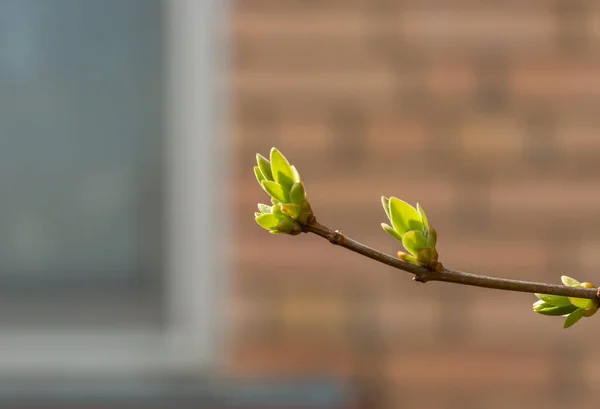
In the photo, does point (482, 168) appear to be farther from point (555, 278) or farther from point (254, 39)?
point (254, 39)

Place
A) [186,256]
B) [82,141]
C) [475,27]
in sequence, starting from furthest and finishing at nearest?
[82,141], [186,256], [475,27]

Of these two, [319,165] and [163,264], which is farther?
[163,264]

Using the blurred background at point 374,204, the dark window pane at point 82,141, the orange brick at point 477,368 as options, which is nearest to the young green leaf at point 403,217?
the blurred background at point 374,204

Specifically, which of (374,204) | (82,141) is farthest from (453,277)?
(82,141)

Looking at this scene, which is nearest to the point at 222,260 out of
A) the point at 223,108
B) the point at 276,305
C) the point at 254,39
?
the point at 276,305

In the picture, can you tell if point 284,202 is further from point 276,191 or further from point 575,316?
point 575,316
